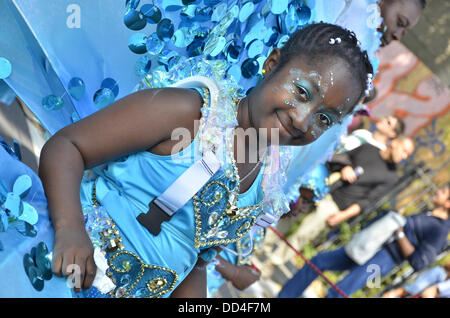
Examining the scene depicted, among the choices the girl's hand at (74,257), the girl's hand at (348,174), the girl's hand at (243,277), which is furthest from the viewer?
the girl's hand at (348,174)

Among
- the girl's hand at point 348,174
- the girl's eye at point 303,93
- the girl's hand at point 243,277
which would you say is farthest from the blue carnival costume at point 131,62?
the girl's hand at point 348,174

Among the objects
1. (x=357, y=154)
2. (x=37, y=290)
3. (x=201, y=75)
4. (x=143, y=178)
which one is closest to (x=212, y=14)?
(x=201, y=75)

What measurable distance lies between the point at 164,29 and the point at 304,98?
0.29 m

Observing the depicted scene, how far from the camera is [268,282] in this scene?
6.46 ft

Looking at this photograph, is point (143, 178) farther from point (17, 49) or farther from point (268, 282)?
point (268, 282)

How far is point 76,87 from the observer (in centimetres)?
84

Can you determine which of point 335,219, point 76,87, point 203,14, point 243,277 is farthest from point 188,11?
point 335,219

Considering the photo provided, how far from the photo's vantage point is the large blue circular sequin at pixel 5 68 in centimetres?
75

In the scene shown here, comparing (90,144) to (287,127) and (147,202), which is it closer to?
(147,202)

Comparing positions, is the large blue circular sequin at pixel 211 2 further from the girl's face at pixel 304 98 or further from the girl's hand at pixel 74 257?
the girl's hand at pixel 74 257

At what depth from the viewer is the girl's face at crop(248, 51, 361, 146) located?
0.77 meters

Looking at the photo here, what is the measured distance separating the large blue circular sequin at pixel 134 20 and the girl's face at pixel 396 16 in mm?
746

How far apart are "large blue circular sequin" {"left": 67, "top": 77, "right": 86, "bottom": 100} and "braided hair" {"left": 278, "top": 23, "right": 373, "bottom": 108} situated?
1.14 feet
